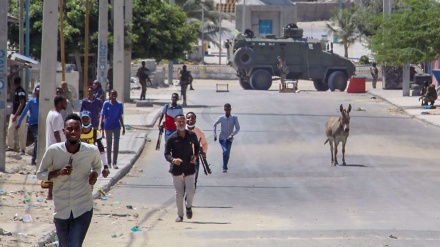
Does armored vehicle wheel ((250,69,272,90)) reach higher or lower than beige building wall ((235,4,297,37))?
lower

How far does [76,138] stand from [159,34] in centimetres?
3605

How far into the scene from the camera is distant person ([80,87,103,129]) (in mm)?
21578

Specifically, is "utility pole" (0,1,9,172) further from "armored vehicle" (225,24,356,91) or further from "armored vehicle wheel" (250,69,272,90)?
"armored vehicle wheel" (250,69,272,90)

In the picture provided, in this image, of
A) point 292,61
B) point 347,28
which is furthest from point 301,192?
point 347,28

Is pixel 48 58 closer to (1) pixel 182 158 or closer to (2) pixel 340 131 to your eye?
(1) pixel 182 158

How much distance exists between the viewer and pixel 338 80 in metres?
58.7

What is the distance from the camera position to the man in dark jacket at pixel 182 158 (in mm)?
14391

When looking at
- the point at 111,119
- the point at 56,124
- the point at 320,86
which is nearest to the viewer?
the point at 56,124

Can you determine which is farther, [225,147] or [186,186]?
[225,147]

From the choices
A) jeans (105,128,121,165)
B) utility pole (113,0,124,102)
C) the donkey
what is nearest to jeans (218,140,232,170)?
jeans (105,128,121,165)

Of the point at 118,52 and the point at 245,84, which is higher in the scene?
the point at 118,52

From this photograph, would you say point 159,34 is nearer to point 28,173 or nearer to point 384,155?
point 384,155

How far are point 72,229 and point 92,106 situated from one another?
1274 centimetres

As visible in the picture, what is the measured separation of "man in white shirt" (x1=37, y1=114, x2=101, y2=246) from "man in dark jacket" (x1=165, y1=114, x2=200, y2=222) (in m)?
5.15
